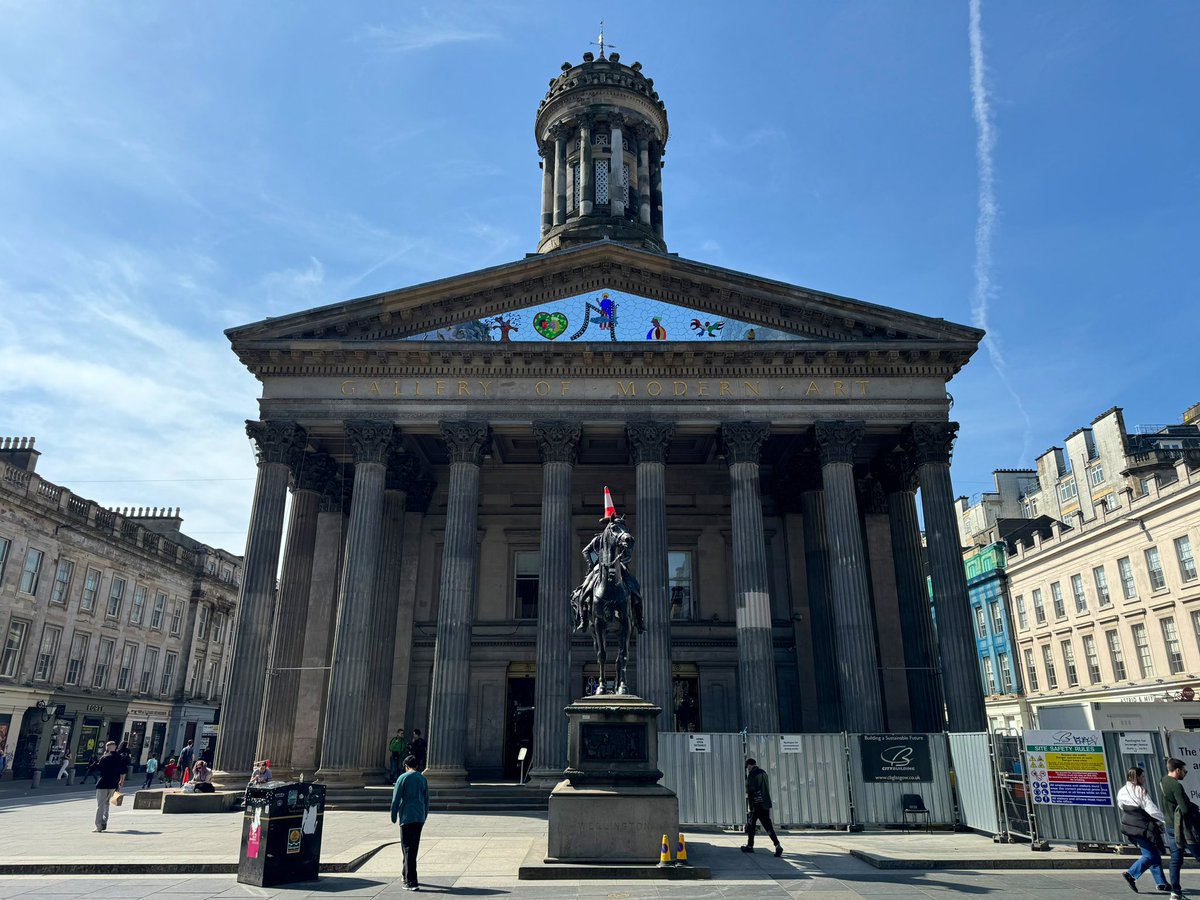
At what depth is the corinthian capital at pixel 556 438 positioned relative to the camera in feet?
84.7

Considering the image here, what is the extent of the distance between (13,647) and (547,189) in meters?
32.8

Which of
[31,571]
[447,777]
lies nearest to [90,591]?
[31,571]

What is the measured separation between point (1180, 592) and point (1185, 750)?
27.0m

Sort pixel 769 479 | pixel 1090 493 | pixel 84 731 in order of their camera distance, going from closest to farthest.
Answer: pixel 769 479 → pixel 84 731 → pixel 1090 493

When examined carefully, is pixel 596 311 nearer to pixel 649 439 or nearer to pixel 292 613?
pixel 649 439

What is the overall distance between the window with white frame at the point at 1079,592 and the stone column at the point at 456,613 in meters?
34.6

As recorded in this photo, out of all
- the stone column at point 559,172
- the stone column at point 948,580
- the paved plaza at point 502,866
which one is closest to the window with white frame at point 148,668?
the paved plaza at point 502,866

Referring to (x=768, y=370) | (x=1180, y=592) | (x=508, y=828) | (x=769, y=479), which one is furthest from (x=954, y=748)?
(x=1180, y=592)

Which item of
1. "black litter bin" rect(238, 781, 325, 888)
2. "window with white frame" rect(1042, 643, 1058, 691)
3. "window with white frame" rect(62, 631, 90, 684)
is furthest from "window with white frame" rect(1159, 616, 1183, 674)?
"window with white frame" rect(62, 631, 90, 684)

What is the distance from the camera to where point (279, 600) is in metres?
26.7

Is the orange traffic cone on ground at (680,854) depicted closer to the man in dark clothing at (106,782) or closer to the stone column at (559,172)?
the man in dark clothing at (106,782)

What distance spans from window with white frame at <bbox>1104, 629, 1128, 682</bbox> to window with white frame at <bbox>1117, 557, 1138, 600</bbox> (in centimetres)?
213

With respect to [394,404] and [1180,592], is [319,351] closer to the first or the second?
[394,404]

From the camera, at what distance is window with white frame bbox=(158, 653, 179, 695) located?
51309 mm
